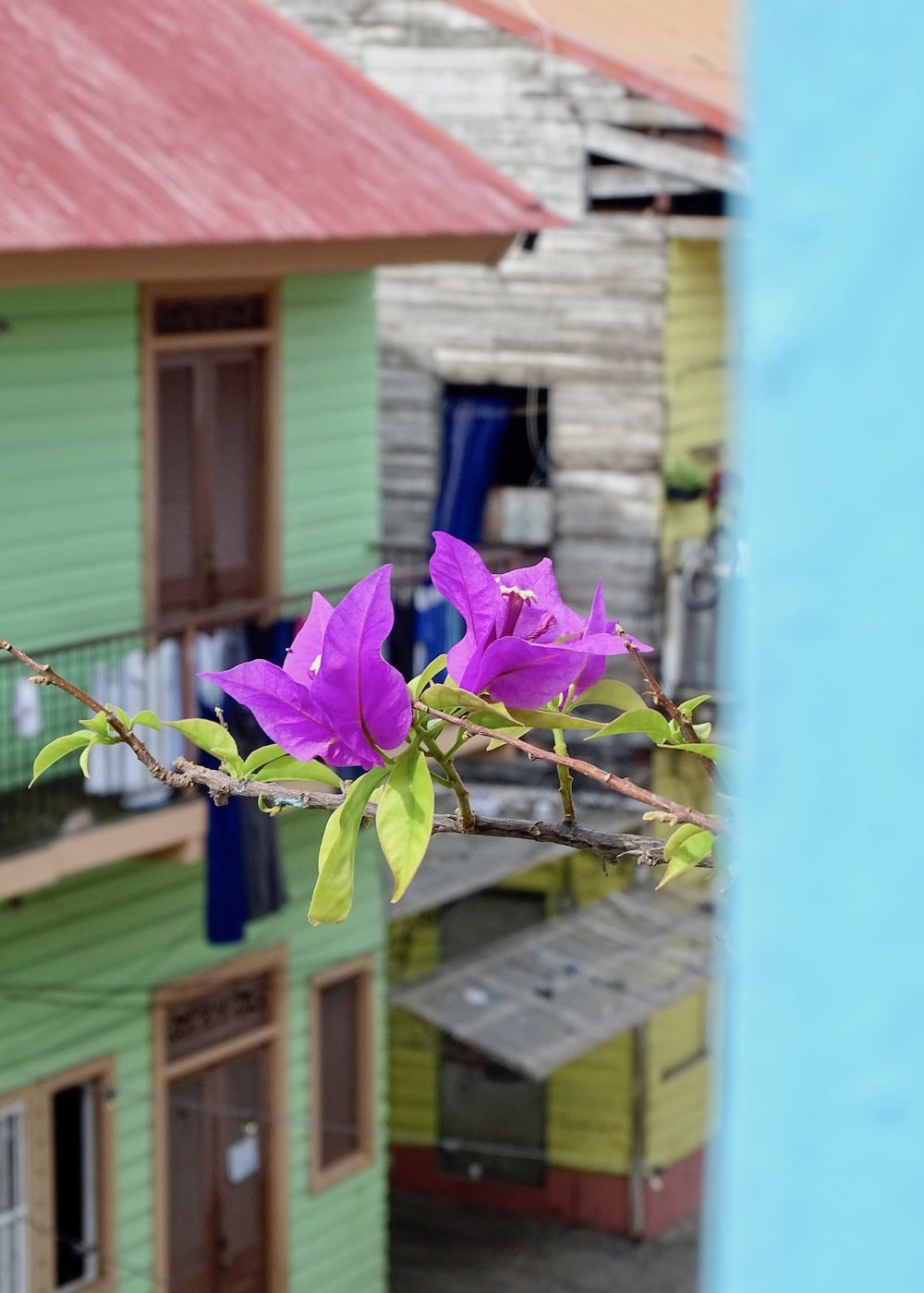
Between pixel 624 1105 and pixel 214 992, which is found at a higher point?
pixel 214 992

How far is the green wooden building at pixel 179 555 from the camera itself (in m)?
11.9

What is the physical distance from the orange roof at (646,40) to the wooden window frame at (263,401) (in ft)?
14.9

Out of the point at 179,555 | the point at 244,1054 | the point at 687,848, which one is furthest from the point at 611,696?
the point at 244,1054

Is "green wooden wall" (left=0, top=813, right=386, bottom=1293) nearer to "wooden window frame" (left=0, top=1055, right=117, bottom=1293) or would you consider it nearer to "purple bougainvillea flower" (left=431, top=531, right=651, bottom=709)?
"wooden window frame" (left=0, top=1055, right=117, bottom=1293)

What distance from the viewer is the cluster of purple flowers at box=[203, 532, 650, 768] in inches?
80.7

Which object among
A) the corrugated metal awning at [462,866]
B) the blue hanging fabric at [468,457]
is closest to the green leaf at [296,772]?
the corrugated metal awning at [462,866]

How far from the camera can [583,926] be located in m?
17.9

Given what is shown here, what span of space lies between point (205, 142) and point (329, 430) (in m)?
2.49

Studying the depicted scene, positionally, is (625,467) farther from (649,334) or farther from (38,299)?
(38,299)

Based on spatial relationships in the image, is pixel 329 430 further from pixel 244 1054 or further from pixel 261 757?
pixel 261 757

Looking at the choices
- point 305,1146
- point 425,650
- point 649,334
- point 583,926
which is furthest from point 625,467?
point 305,1146

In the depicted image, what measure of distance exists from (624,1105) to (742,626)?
19.3 metres

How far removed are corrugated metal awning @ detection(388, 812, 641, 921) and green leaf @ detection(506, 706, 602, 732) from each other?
12825mm

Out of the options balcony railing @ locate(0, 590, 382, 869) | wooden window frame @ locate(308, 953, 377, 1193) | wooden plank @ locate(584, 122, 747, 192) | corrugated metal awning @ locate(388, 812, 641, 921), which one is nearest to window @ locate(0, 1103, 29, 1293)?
balcony railing @ locate(0, 590, 382, 869)
